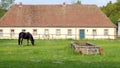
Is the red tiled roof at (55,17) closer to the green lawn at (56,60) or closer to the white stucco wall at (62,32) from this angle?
the white stucco wall at (62,32)

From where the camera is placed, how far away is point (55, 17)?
71.4 m

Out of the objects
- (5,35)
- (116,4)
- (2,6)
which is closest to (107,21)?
(5,35)

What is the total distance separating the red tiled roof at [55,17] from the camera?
6975 cm

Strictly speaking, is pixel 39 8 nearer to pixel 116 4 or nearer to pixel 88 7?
pixel 88 7

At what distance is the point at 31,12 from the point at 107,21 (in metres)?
15.2

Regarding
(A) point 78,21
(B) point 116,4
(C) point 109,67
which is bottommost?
(C) point 109,67

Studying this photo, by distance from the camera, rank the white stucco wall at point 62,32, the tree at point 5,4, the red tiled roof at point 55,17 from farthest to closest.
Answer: the tree at point 5,4 → the red tiled roof at point 55,17 → the white stucco wall at point 62,32

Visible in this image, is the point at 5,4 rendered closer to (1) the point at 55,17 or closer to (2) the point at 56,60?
(1) the point at 55,17

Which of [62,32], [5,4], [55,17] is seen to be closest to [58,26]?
[62,32]

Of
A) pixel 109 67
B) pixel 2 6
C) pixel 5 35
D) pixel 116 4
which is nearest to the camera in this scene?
pixel 109 67

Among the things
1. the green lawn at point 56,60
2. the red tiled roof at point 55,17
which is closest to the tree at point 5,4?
the red tiled roof at point 55,17

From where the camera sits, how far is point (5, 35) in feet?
228

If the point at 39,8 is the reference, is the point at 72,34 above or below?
below

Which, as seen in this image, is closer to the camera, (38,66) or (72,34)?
(38,66)
